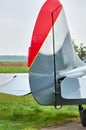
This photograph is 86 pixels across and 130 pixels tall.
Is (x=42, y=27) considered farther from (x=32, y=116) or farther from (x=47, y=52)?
(x=32, y=116)

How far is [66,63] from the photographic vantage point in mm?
10008

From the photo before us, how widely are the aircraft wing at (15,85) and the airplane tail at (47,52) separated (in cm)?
219

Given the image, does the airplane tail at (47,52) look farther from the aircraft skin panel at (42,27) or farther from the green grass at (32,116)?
the green grass at (32,116)

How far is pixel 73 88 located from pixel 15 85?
12.1 ft

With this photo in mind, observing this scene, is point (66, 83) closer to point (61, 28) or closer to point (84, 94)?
point (84, 94)

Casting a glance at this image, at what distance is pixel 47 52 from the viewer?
362 inches

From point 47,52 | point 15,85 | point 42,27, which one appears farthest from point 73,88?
point 15,85

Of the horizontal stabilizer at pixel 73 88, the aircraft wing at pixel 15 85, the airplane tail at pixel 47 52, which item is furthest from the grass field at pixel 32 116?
the horizontal stabilizer at pixel 73 88

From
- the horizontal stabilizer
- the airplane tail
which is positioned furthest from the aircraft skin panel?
the horizontal stabilizer

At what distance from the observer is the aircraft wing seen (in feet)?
37.7

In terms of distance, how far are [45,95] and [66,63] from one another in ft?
3.68

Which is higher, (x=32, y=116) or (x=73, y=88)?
(x=73, y=88)

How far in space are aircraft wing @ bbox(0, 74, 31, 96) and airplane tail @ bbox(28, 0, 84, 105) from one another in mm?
2186

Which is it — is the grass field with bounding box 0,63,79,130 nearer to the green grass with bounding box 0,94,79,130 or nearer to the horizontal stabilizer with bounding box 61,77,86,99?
the green grass with bounding box 0,94,79,130
